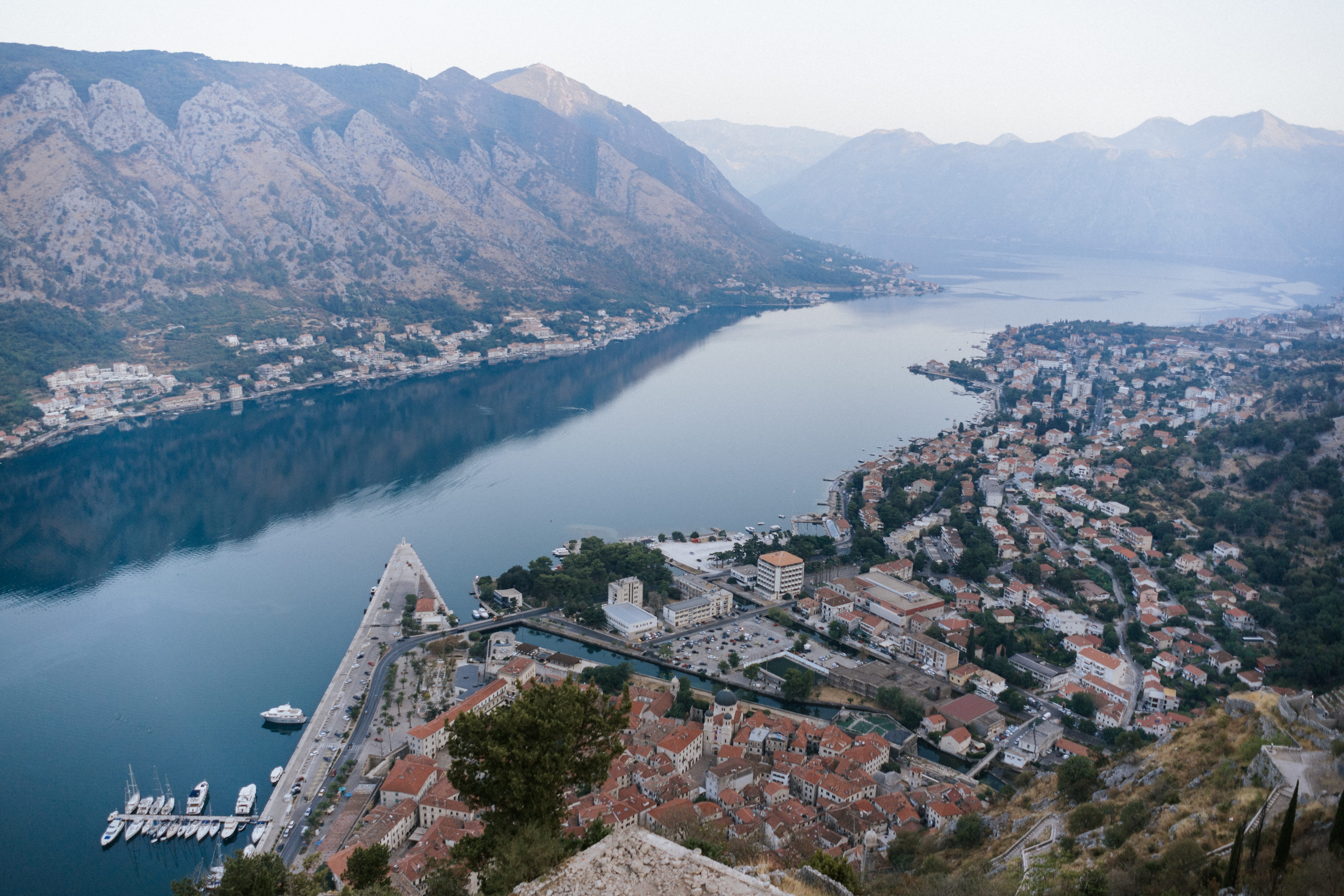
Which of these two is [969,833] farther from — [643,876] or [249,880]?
[249,880]

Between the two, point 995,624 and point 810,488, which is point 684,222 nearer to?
point 810,488

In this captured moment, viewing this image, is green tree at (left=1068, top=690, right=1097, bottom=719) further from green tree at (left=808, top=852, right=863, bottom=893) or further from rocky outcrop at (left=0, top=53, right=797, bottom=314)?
rocky outcrop at (left=0, top=53, right=797, bottom=314)

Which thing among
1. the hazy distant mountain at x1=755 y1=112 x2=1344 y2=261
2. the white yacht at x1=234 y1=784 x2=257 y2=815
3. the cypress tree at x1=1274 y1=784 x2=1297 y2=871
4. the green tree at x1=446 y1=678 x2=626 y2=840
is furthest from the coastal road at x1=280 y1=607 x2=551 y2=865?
the hazy distant mountain at x1=755 y1=112 x2=1344 y2=261

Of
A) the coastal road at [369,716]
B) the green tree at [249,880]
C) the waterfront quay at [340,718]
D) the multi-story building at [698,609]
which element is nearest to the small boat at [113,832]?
the waterfront quay at [340,718]

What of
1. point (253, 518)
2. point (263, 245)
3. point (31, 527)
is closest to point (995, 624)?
point (253, 518)

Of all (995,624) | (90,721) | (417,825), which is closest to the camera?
(417,825)

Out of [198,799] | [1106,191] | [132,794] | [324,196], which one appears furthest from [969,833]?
[1106,191]
